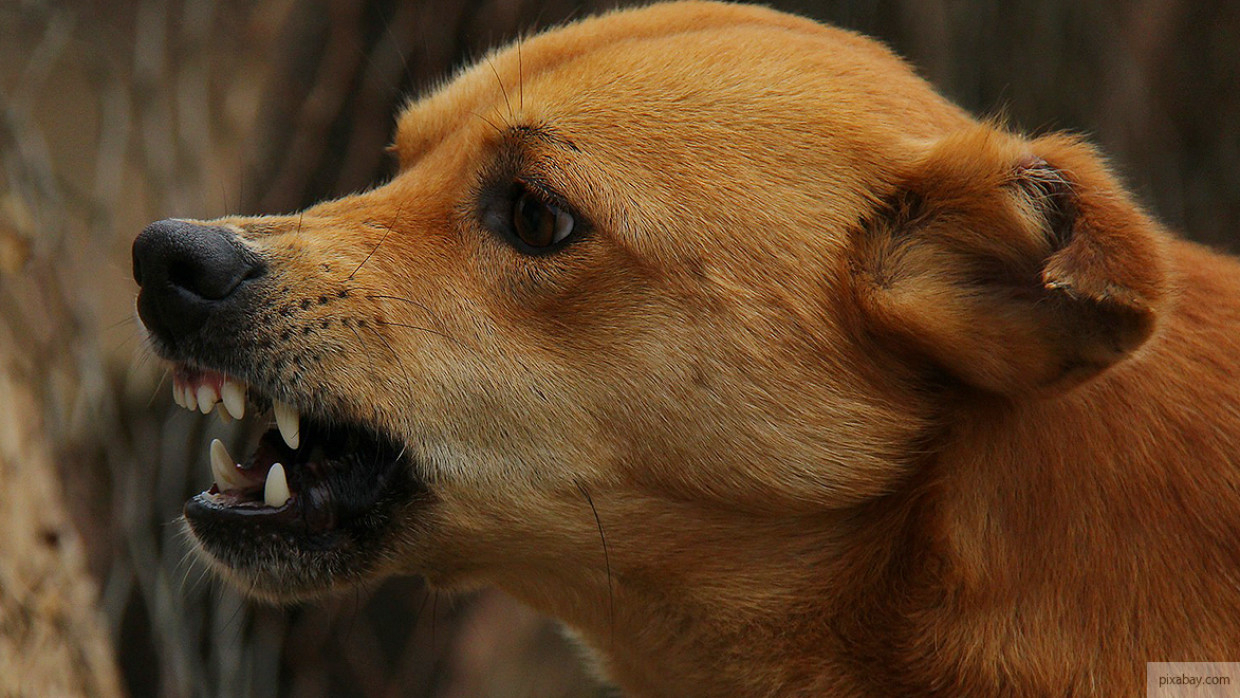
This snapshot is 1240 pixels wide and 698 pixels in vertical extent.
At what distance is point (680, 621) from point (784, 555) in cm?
29

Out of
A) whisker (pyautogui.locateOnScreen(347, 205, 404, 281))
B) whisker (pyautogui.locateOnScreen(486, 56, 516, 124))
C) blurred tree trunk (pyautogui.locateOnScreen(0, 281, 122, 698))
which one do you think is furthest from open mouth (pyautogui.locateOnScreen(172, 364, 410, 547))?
blurred tree trunk (pyautogui.locateOnScreen(0, 281, 122, 698))

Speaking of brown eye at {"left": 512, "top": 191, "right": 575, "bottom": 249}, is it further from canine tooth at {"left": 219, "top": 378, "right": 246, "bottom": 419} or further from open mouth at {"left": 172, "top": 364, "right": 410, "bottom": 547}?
canine tooth at {"left": 219, "top": 378, "right": 246, "bottom": 419}

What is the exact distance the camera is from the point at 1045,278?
2209 millimetres

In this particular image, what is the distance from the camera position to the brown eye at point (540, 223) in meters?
2.61

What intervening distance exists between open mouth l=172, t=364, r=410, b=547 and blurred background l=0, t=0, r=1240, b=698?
0.34 meters

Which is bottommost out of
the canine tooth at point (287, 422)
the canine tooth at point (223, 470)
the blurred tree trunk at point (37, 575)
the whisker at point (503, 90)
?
the blurred tree trunk at point (37, 575)

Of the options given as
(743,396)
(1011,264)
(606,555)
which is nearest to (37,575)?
(606,555)

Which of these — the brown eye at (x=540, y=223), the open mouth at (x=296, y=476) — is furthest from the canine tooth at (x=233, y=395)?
the brown eye at (x=540, y=223)

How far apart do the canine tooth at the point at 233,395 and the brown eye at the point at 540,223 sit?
2.31 ft

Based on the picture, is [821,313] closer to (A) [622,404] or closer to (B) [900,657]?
(A) [622,404]

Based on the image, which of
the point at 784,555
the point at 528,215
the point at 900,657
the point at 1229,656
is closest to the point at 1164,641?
the point at 1229,656

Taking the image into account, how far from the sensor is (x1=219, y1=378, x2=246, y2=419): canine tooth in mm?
2660

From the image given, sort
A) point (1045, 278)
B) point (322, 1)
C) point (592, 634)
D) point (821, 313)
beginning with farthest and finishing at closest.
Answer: point (322, 1) < point (592, 634) < point (821, 313) < point (1045, 278)

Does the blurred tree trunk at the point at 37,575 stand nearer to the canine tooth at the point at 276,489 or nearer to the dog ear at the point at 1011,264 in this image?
the canine tooth at the point at 276,489
